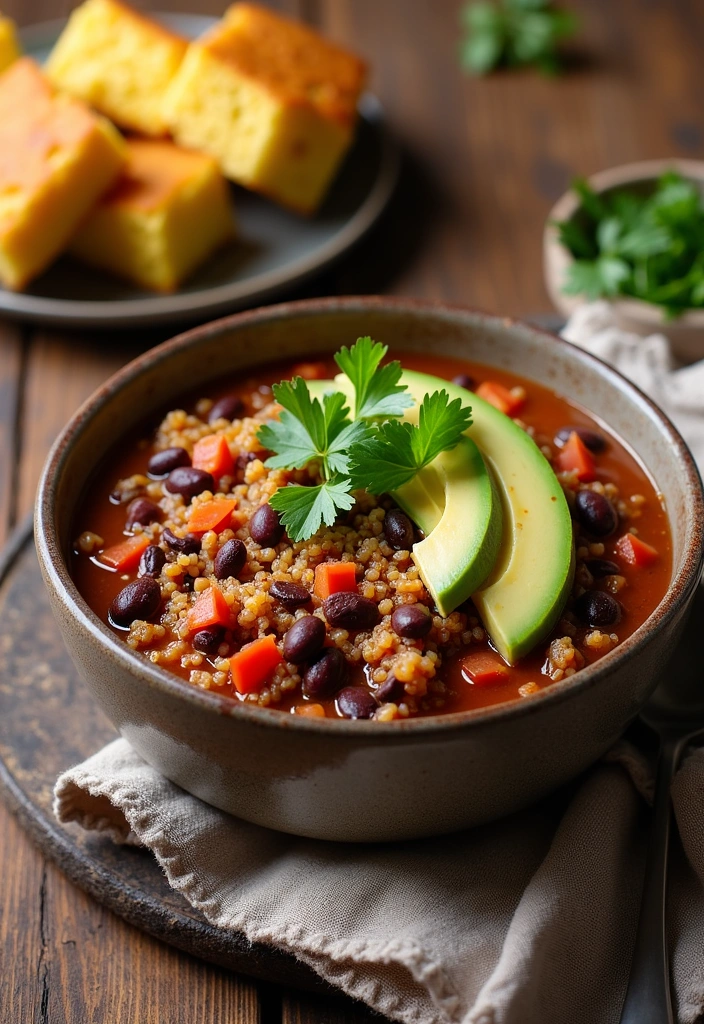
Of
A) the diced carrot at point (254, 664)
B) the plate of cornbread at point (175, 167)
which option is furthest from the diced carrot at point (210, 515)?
the plate of cornbread at point (175, 167)

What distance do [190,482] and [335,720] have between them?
892 millimetres

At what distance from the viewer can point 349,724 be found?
220 cm

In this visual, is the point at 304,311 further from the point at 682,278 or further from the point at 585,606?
the point at 682,278

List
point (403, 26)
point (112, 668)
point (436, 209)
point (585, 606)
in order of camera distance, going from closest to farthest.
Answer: point (112, 668) → point (585, 606) → point (436, 209) → point (403, 26)

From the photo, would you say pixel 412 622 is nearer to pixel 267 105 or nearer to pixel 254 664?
pixel 254 664

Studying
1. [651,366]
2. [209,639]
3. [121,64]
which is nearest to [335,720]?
[209,639]

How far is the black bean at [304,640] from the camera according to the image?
2451 mm

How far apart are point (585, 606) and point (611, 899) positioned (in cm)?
65

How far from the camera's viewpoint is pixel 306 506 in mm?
2650

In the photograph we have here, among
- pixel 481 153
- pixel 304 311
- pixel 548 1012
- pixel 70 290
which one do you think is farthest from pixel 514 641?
pixel 481 153

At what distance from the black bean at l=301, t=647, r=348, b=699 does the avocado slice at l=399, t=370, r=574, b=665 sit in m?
0.36

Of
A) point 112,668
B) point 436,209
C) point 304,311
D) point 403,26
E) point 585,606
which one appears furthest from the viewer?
point 403,26

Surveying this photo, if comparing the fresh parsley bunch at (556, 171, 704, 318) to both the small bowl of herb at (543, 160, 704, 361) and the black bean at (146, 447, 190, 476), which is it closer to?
the small bowl of herb at (543, 160, 704, 361)

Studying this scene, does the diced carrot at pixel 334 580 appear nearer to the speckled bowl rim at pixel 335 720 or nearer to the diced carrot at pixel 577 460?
the speckled bowl rim at pixel 335 720
